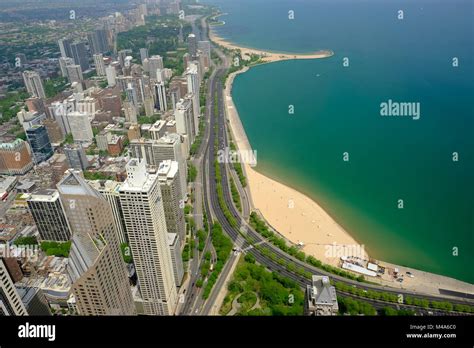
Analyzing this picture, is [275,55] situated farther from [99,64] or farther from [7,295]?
[7,295]

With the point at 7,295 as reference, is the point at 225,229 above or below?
below

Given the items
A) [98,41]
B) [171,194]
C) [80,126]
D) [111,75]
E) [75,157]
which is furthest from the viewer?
[98,41]

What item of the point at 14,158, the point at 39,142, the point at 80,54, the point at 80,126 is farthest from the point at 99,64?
the point at 14,158

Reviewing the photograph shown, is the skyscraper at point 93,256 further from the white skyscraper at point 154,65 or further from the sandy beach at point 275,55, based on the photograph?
the sandy beach at point 275,55

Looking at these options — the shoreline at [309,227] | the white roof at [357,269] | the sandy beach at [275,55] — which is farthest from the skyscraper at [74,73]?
the white roof at [357,269]

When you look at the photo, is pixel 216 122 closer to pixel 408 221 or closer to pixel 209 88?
pixel 209 88
